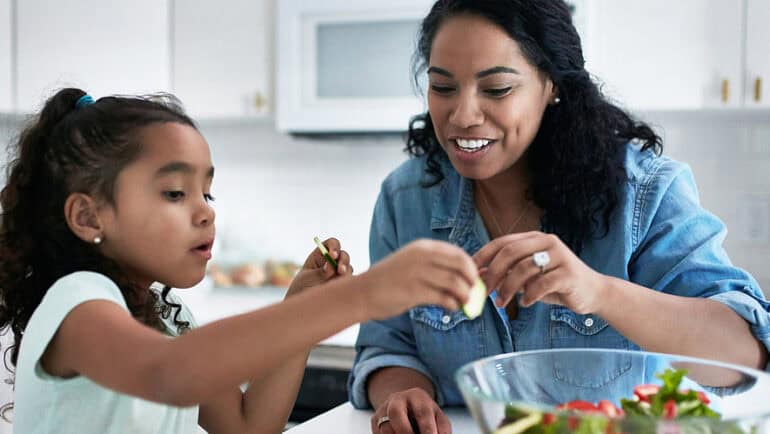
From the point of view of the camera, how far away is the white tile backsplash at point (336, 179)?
9.25 ft

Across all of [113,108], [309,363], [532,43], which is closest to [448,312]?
[532,43]

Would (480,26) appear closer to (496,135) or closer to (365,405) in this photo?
(496,135)

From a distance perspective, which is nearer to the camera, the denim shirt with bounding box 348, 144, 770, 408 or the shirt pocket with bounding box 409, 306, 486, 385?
the denim shirt with bounding box 348, 144, 770, 408

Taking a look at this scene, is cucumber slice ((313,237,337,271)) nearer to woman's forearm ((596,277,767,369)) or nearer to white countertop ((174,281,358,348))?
woman's forearm ((596,277,767,369))

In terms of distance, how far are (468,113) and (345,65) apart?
64.3 inches

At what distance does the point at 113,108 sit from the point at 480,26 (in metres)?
0.60

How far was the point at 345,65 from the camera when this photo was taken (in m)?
2.86

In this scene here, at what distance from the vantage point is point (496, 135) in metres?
1.33

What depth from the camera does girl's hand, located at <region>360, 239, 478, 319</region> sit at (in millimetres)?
715

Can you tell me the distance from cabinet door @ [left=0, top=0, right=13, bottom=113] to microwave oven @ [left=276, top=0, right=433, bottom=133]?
0.98 m

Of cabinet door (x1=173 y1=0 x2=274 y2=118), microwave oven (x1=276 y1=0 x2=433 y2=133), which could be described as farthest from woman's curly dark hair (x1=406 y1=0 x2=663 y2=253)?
cabinet door (x1=173 y1=0 x2=274 y2=118)

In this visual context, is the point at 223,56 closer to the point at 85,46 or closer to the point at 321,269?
the point at 85,46

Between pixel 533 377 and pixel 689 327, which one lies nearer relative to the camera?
pixel 533 377

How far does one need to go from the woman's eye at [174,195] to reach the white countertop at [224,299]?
77.7 inches
